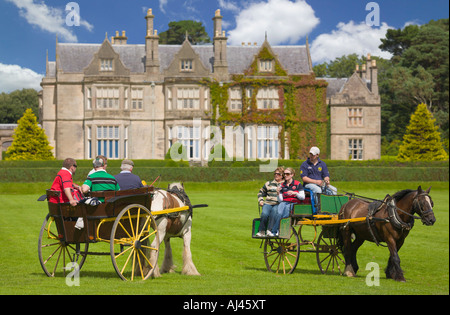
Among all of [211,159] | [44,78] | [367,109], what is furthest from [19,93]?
[367,109]

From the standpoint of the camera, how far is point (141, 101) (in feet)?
141

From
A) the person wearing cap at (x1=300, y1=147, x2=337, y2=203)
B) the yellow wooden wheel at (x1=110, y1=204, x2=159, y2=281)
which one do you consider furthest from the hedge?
the yellow wooden wheel at (x1=110, y1=204, x2=159, y2=281)

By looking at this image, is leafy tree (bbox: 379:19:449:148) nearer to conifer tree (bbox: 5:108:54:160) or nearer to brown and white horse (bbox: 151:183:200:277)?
conifer tree (bbox: 5:108:54:160)

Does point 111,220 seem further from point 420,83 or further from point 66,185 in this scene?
point 420,83

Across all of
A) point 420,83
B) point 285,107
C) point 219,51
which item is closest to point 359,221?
point 285,107

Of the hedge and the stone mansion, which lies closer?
the hedge

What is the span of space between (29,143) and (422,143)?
26904mm

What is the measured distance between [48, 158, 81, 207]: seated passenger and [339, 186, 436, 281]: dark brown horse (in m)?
4.57

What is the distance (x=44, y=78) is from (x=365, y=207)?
121ft

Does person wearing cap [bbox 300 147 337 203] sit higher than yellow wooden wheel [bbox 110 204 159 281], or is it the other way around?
person wearing cap [bbox 300 147 337 203]

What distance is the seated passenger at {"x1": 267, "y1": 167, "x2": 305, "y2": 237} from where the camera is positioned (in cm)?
1048

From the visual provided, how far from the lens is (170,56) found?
44.3 meters

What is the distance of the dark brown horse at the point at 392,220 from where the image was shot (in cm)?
940
